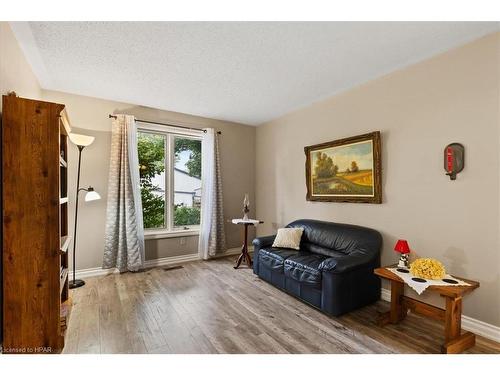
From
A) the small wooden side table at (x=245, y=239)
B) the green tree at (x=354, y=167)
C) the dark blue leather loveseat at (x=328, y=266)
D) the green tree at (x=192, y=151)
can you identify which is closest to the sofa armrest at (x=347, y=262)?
the dark blue leather loveseat at (x=328, y=266)

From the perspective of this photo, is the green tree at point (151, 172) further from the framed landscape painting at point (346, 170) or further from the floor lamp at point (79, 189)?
the framed landscape painting at point (346, 170)

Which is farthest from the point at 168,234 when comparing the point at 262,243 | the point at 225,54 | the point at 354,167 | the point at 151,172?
the point at 354,167

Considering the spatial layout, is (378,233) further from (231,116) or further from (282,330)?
(231,116)

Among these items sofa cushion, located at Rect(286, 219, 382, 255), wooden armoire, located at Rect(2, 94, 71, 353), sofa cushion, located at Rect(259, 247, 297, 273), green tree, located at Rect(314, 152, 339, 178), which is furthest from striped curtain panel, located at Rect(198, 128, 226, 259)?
wooden armoire, located at Rect(2, 94, 71, 353)

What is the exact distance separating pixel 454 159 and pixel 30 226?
3.63m

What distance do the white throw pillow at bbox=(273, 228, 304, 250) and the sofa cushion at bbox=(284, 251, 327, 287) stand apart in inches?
10.4

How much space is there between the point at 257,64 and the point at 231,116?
1.95m

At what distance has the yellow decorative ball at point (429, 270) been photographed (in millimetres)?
2164

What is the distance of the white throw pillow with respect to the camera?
11.4ft

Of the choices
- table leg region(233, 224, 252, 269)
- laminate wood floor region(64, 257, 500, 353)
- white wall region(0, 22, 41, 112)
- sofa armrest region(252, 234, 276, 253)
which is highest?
white wall region(0, 22, 41, 112)

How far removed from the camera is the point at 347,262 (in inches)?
102

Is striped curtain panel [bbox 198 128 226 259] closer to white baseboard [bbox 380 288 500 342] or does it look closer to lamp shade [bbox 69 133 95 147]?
lamp shade [bbox 69 133 95 147]
